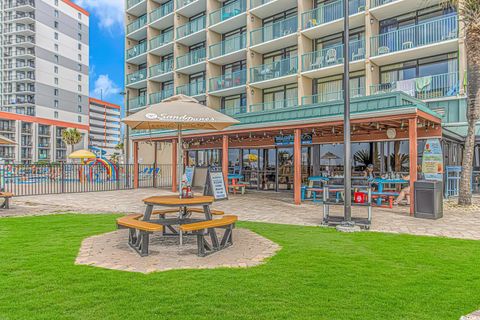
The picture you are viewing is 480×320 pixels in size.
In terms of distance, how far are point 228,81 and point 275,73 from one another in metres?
4.38

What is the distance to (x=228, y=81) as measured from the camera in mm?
26781

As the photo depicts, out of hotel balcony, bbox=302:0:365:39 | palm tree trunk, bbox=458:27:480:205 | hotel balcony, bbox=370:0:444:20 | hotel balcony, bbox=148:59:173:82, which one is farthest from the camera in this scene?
hotel balcony, bbox=148:59:173:82

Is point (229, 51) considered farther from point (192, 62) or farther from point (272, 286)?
point (272, 286)

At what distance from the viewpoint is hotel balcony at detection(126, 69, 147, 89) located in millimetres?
34625

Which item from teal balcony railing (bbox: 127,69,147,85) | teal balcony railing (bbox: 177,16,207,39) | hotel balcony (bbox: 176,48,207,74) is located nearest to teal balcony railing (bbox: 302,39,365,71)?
hotel balcony (bbox: 176,48,207,74)

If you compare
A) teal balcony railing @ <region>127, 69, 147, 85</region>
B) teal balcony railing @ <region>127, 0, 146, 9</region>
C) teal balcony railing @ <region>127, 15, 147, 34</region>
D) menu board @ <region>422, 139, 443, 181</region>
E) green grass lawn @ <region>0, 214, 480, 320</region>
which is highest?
teal balcony railing @ <region>127, 0, 146, 9</region>

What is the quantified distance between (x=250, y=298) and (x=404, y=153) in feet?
44.6

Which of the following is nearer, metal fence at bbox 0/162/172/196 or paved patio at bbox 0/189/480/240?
paved patio at bbox 0/189/480/240

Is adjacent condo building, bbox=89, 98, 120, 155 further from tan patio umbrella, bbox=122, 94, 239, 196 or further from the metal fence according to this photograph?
tan patio umbrella, bbox=122, 94, 239, 196

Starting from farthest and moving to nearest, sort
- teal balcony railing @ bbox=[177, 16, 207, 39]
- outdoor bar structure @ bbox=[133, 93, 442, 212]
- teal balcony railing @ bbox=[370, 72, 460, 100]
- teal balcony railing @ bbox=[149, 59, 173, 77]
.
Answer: teal balcony railing @ bbox=[149, 59, 173, 77], teal balcony railing @ bbox=[177, 16, 207, 39], teal balcony railing @ bbox=[370, 72, 460, 100], outdoor bar structure @ bbox=[133, 93, 442, 212]

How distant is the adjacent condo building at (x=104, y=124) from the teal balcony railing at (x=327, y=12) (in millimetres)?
112944

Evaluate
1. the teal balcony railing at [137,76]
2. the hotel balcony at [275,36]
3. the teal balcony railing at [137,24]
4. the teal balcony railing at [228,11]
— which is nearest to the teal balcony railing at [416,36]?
the hotel balcony at [275,36]

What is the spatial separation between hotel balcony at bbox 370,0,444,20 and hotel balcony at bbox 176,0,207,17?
1466cm

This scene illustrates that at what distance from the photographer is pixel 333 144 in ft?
56.7
